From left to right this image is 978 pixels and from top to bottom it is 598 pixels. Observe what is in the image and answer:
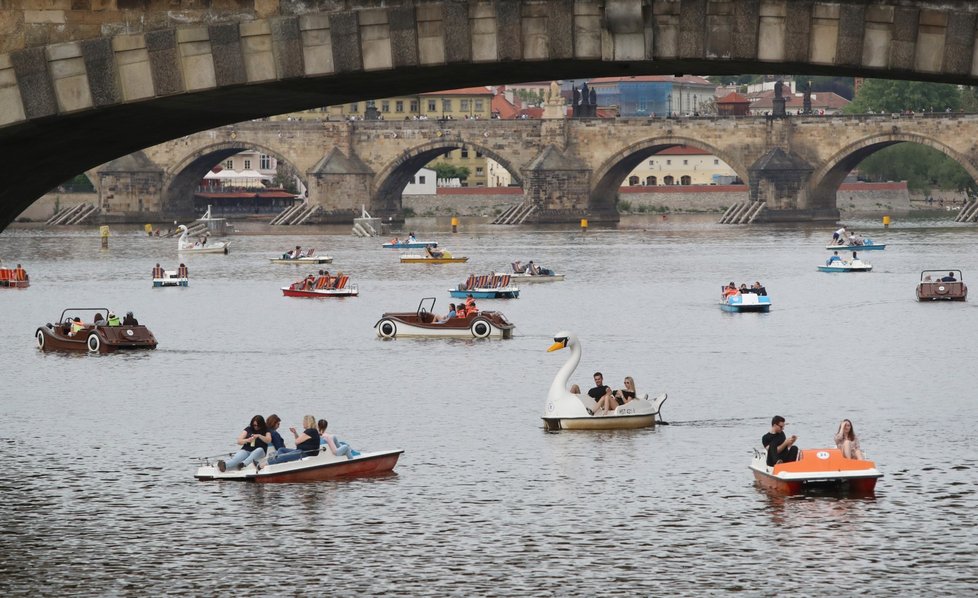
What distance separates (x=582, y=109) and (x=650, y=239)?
1151 inches

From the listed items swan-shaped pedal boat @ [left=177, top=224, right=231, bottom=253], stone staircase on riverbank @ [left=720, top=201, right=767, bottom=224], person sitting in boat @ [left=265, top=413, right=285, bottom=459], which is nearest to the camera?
person sitting in boat @ [left=265, top=413, right=285, bottom=459]

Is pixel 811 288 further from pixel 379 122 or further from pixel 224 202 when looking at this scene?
pixel 224 202

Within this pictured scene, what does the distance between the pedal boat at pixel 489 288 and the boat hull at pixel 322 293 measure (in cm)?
498

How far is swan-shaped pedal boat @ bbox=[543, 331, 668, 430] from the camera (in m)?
40.3

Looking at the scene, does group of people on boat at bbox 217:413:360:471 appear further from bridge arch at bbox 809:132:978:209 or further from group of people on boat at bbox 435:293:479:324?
bridge arch at bbox 809:132:978:209

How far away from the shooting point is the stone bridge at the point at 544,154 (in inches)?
5664

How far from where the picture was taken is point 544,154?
149 meters

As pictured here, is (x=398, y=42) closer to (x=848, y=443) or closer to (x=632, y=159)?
(x=848, y=443)

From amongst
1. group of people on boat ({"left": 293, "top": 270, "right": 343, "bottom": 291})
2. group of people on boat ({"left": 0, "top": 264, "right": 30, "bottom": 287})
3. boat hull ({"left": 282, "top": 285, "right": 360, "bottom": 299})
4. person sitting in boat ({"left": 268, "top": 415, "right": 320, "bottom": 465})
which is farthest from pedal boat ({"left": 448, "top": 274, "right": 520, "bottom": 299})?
person sitting in boat ({"left": 268, "top": 415, "right": 320, "bottom": 465})

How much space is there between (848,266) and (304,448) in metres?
64.8

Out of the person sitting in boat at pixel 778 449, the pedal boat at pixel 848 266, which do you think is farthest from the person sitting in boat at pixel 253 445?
the pedal boat at pixel 848 266

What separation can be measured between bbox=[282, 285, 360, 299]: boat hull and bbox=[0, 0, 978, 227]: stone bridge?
59.5 m

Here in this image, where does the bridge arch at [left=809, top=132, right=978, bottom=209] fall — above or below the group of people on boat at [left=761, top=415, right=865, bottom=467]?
above

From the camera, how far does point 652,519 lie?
3030cm
